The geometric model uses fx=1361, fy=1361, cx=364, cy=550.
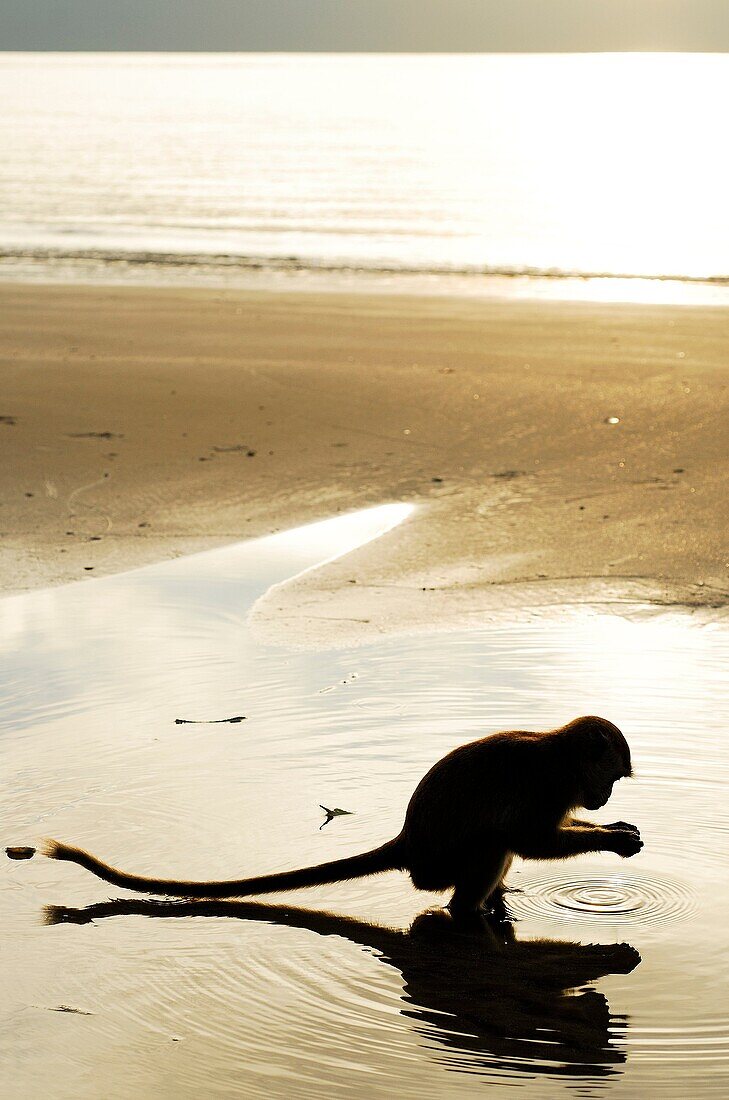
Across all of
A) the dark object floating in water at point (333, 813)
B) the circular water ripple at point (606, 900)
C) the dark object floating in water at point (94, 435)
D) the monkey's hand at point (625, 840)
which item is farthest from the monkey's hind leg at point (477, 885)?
the dark object floating in water at point (94, 435)

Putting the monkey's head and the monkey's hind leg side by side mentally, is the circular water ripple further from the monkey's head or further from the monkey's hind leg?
the monkey's head

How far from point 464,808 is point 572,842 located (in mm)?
348

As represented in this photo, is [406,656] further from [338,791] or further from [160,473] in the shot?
[160,473]

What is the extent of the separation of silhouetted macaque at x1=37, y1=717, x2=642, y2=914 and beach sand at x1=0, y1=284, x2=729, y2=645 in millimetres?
2442

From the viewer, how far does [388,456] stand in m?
9.90

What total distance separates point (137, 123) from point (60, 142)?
20.2 m

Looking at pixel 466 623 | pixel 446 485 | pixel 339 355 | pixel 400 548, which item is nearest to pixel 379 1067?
pixel 466 623

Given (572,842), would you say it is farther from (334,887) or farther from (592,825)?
(334,887)

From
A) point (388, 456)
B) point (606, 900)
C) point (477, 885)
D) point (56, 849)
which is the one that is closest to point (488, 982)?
point (477, 885)

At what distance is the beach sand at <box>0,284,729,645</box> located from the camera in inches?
281

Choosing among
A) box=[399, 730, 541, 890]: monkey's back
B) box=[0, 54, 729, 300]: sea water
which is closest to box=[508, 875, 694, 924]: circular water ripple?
box=[399, 730, 541, 890]: monkey's back

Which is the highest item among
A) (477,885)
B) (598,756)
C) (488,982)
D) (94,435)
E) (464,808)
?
(94,435)

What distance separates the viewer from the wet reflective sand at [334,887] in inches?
124

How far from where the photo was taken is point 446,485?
9.12 meters
